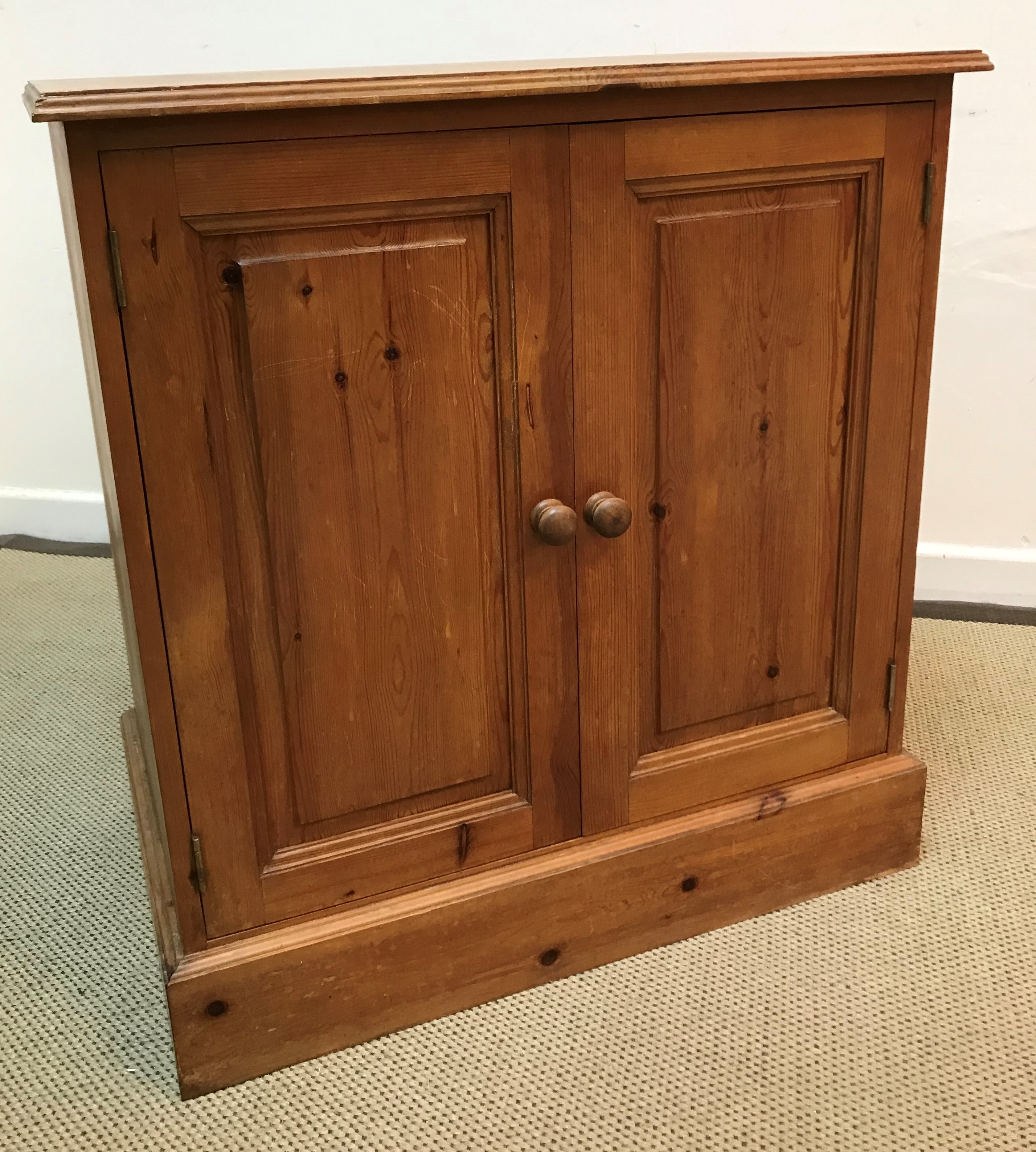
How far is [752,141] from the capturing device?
3.51ft

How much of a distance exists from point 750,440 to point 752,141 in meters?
0.28

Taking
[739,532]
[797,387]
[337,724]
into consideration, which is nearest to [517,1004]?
[337,724]

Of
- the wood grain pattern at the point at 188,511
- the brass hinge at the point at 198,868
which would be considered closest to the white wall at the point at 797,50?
the wood grain pattern at the point at 188,511

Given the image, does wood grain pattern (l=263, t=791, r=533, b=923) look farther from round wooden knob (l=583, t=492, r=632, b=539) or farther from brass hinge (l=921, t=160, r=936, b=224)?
brass hinge (l=921, t=160, r=936, b=224)

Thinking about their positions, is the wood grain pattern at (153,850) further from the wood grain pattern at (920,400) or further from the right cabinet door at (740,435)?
the wood grain pattern at (920,400)

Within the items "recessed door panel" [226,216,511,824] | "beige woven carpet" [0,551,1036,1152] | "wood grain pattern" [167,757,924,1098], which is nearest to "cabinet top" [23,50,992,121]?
"recessed door panel" [226,216,511,824]

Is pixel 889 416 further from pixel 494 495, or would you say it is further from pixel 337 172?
pixel 337 172

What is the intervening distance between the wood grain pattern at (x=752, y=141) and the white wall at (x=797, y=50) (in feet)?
2.58

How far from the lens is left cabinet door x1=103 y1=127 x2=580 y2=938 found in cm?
94

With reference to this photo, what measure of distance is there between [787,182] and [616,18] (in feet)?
2.83

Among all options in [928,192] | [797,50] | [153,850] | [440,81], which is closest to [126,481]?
[440,81]

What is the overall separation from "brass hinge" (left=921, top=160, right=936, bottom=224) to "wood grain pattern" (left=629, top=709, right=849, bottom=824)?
529mm

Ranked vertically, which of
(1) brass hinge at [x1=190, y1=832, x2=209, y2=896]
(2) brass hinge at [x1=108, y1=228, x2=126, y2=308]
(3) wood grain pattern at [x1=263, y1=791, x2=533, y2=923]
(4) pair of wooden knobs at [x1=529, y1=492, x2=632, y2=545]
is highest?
(2) brass hinge at [x1=108, y1=228, x2=126, y2=308]

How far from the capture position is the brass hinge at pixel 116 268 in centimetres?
89
